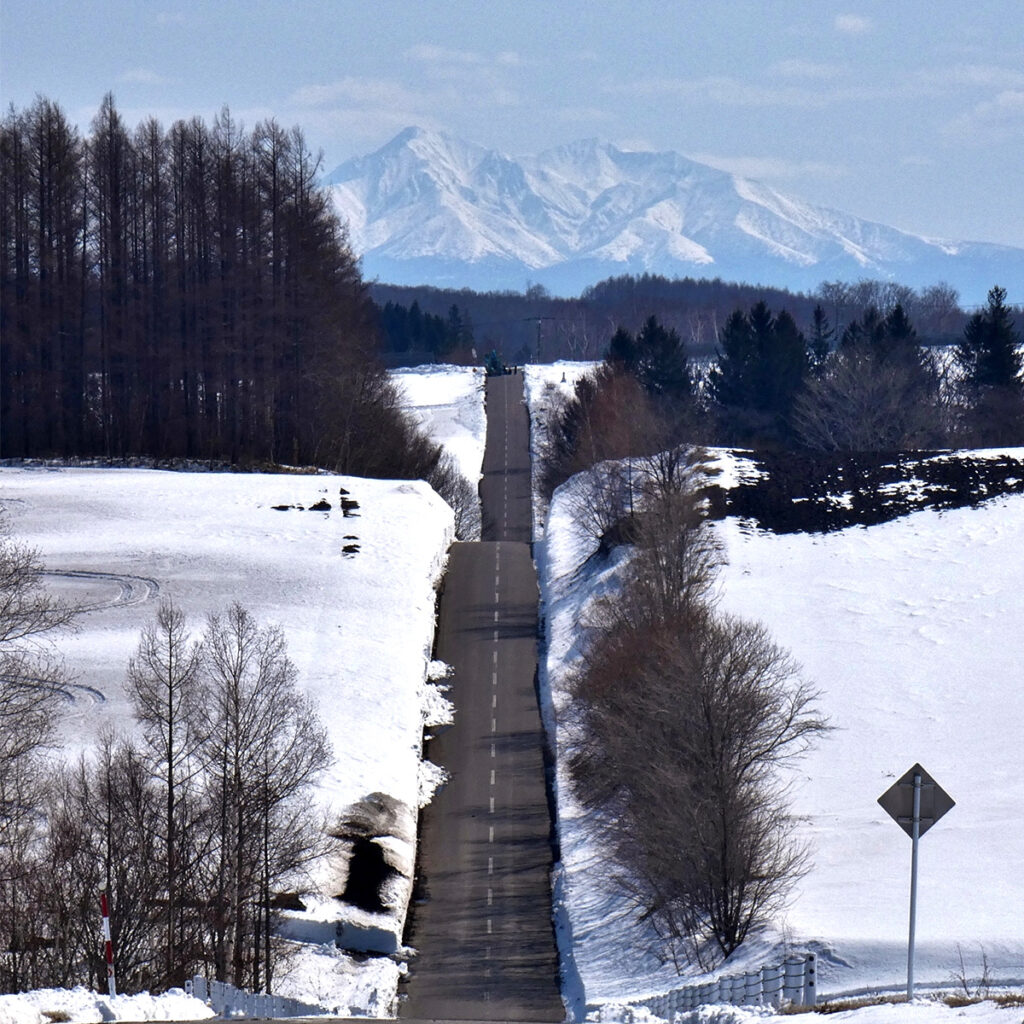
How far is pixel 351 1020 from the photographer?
15.7 meters

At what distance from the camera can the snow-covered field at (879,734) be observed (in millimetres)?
27906

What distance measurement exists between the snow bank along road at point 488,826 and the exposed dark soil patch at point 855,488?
38.2 ft

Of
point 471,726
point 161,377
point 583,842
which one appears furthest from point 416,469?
point 583,842

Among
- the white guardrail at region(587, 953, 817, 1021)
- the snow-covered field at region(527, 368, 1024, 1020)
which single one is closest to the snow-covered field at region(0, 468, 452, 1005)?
the snow-covered field at region(527, 368, 1024, 1020)

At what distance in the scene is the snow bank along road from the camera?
3234 cm

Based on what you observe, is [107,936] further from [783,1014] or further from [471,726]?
[471,726]

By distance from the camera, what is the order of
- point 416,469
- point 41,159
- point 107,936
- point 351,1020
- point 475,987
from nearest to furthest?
point 351,1020 < point 107,936 < point 475,987 < point 41,159 < point 416,469

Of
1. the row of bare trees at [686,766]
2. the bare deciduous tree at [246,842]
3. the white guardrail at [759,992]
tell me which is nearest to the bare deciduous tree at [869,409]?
the row of bare trees at [686,766]

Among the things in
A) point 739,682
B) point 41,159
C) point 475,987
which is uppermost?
point 41,159

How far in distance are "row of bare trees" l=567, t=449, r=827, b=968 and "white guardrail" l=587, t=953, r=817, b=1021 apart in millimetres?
6474

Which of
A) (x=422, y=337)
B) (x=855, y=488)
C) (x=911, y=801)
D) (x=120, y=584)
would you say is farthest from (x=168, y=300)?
(x=422, y=337)

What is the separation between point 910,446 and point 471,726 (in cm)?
4788

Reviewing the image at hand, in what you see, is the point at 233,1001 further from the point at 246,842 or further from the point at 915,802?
the point at 246,842

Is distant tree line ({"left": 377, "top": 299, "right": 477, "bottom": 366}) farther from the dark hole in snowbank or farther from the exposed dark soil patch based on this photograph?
the dark hole in snowbank
